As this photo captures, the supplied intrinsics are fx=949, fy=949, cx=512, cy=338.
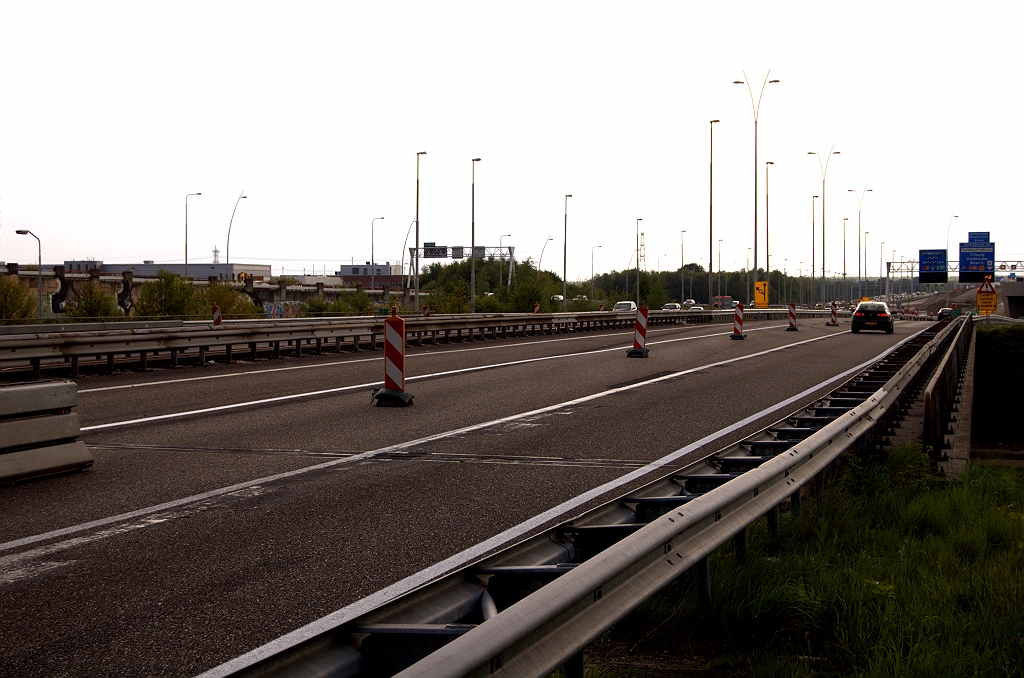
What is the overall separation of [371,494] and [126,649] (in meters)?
3.29

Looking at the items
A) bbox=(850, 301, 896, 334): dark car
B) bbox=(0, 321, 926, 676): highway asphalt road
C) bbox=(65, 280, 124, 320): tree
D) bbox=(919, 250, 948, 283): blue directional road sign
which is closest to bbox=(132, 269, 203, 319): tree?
bbox=(65, 280, 124, 320): tree

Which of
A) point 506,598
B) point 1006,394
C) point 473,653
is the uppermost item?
point 473,653

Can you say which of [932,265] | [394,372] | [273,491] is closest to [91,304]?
[394,372]

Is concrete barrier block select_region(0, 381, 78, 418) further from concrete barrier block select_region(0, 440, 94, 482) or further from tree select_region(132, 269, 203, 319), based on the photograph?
tree select_region(132, 269, 203, 319)

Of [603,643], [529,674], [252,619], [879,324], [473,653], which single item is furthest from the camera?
[879,324]

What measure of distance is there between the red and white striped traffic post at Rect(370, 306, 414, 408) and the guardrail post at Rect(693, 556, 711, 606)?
9128 millimetres

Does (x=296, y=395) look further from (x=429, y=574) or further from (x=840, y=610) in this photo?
(x=840, y=610)

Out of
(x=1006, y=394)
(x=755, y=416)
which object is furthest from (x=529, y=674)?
(x=1006, y=394)

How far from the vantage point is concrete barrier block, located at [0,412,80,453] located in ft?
25.5

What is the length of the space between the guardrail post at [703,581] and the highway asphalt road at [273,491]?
1.75 metres

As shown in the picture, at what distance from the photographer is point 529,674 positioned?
279 centimetres

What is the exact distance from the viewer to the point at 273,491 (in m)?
7.57

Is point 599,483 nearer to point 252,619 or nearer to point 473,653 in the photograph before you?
point 252,619

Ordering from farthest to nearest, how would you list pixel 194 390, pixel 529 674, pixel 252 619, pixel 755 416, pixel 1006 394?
pixel 1006 394
pixel 194 390
pixel 755 416
pixel 252 619
pixel 529 674
